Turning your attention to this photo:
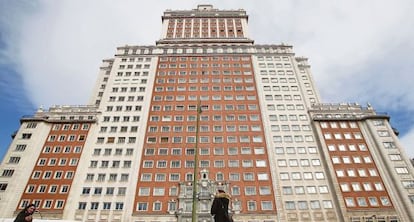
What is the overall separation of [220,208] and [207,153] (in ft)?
160

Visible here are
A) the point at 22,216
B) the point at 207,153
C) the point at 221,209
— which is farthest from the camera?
the point at 207,153

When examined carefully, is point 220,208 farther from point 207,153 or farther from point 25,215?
point 207,153

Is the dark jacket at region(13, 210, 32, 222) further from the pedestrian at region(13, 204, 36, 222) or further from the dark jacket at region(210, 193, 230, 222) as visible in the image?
the dark jacket at region(210, 193, 230, 222)

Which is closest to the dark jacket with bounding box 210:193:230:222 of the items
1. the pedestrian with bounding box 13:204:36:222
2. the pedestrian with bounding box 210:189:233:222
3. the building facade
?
the pedestrian with bounding box 210:189:233:222

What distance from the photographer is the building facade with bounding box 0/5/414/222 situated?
163ft

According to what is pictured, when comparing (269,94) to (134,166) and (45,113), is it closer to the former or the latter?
Result: (134,166)

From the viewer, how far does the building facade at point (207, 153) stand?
49.5 m

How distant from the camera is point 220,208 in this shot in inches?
380

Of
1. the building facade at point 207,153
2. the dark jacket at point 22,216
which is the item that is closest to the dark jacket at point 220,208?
the dark jacket at point 22,216

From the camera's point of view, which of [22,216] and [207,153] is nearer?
[22,216]

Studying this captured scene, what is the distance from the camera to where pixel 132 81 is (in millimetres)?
72250

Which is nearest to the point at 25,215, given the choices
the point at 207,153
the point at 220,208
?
the point at 220,208

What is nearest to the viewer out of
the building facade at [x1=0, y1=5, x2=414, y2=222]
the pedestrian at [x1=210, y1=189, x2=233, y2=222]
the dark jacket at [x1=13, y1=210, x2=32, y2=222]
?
the pedestrian at [x1=210, y1=189, x2=233, y2=222]

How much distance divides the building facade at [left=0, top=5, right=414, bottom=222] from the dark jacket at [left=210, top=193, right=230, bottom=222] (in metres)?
42.4
